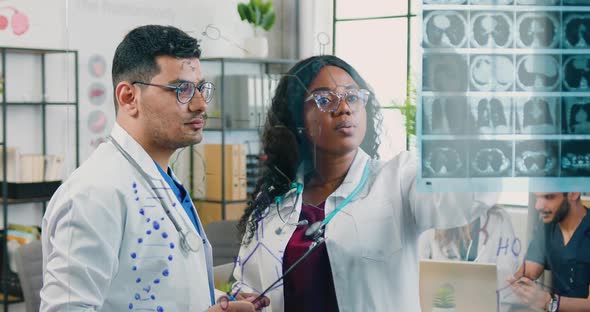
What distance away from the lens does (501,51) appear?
46.7 inches

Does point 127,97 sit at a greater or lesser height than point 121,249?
greater

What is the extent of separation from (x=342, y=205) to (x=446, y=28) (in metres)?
0.33

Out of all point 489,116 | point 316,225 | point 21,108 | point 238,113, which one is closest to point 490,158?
point 489,116

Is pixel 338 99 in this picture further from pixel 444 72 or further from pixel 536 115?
pixel 536 115

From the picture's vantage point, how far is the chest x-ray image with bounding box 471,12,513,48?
46.4 inches

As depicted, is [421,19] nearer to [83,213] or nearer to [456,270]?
[456,270]

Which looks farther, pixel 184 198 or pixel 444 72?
pixel 184 198

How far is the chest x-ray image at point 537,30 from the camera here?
118 cm

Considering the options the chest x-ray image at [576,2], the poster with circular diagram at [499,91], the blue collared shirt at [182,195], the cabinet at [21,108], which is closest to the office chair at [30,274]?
the cabinet at [21,108]

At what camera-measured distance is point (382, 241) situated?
1.17m

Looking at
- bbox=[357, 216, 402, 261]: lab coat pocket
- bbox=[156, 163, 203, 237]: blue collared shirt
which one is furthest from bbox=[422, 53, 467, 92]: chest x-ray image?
bbox=[156, 163, 203, 237]: blue collared shirt

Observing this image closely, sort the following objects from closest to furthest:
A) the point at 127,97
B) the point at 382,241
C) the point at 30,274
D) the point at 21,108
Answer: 1. the point at 382,241
2. the point at 127,97
3. the point at 30,274
4. the point at 21,108

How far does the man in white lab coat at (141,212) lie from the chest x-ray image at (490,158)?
16.2 inches

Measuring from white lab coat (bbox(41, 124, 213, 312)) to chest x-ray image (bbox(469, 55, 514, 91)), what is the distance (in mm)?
524
